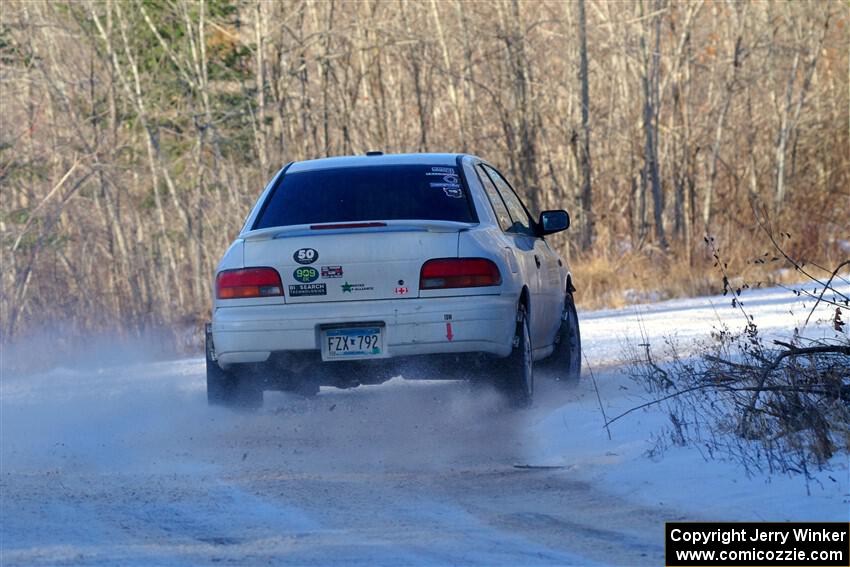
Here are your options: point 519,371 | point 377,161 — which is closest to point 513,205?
point 377,161

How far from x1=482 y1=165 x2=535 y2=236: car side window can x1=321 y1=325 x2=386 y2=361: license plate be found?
166 centimetres

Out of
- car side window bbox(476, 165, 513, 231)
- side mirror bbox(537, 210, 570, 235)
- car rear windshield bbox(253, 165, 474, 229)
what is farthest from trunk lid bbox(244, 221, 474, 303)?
side mirror bbox(537, 210, 570, 235)

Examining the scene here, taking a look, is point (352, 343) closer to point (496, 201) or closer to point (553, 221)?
point (496, 201)

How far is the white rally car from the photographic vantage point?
7.47 meters

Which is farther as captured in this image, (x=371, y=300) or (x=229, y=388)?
(x=229, y=388)

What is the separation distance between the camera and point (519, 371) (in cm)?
779

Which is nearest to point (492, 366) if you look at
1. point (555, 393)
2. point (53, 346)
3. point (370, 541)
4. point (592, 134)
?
point (555, 393)

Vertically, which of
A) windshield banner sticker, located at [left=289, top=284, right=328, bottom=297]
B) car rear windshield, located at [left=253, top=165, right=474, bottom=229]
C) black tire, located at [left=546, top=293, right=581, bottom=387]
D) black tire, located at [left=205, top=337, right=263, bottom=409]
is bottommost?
black tire, located at [left=546, top=293, right=581, bottom=387]

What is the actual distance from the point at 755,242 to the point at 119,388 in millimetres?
12644

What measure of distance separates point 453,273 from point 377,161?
1.40 metres

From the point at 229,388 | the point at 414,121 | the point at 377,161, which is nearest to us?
A: the point at 229,388

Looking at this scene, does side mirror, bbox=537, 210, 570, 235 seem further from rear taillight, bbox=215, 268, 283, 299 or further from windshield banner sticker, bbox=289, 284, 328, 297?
rear taillight, bbox=215, 268, 283, 299

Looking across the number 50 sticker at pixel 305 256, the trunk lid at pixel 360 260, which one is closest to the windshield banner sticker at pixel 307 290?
the trunk lid at pixel 360 260

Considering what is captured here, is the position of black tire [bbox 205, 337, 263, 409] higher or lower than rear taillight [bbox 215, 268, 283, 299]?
lower
